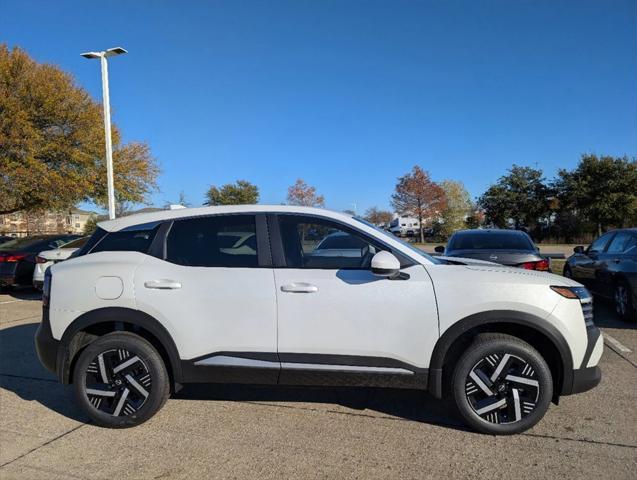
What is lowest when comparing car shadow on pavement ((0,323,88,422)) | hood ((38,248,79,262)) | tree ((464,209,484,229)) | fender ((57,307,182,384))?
car shadow on pavement ((0,323,88,422))

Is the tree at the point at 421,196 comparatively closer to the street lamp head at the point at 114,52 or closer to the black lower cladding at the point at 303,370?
the street lamp head at the point at 114,52

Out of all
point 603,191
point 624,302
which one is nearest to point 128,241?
point 624,302

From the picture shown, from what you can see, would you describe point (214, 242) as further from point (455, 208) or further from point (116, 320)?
point (455, 208)

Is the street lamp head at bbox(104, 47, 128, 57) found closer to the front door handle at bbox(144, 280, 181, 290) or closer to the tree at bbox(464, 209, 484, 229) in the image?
the front door handle at bbox(144, 280, 181, 290)

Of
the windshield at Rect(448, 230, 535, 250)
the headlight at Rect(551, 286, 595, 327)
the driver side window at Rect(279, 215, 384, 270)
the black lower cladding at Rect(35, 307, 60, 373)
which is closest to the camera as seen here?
the headlight at Rect(551, 286, 595, 327)

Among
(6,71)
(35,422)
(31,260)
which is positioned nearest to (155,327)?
(35,422)

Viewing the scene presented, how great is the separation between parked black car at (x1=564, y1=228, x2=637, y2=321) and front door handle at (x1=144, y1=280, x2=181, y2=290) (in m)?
6.43

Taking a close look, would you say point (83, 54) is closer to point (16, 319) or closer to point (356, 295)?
point (16, 319)

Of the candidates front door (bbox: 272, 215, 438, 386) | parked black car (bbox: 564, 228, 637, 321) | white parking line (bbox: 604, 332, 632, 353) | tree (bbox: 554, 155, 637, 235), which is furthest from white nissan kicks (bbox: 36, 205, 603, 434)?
tree (bbox: 554, 155, 637, 235)

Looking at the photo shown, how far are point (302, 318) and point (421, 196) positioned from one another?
45422 millimetres

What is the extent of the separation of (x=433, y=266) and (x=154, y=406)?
244cm

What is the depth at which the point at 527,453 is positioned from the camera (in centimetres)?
329

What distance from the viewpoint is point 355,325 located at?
3535mm

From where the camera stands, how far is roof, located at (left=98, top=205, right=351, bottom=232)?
3.94 meters
